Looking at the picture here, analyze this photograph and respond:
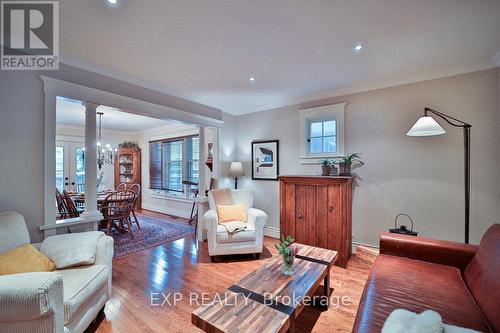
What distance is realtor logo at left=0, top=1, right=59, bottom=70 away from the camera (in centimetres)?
161

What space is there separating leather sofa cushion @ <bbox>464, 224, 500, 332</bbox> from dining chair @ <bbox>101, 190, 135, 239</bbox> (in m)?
4.41

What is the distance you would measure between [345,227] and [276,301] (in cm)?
172

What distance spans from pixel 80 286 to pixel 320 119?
3.55 meters

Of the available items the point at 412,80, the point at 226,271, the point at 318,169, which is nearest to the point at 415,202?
the point at 318,169

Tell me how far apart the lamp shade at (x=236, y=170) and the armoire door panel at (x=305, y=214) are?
127 cm

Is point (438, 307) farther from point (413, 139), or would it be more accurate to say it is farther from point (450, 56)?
point (450, 56)

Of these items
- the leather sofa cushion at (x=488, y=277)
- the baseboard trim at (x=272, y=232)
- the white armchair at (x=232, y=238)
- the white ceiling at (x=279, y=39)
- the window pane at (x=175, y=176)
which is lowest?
the baseboard trim at (x=272, y=232)

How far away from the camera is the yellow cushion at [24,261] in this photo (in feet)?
4.83

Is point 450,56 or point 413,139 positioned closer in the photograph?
point 450,56

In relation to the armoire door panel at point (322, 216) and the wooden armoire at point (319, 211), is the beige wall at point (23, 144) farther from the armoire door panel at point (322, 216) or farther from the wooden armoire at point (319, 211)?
the armoire door panel at point (322, 216)

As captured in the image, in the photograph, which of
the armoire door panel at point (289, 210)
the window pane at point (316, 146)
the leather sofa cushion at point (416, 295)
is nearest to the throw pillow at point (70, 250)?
the leather sofa cushion at point (416, 295)

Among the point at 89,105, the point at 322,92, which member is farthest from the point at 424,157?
the point at 89,105

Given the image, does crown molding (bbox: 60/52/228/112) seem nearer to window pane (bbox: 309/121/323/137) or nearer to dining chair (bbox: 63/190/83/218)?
window pane (bbox: 309/121/323/137)

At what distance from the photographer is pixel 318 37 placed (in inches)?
77.0
